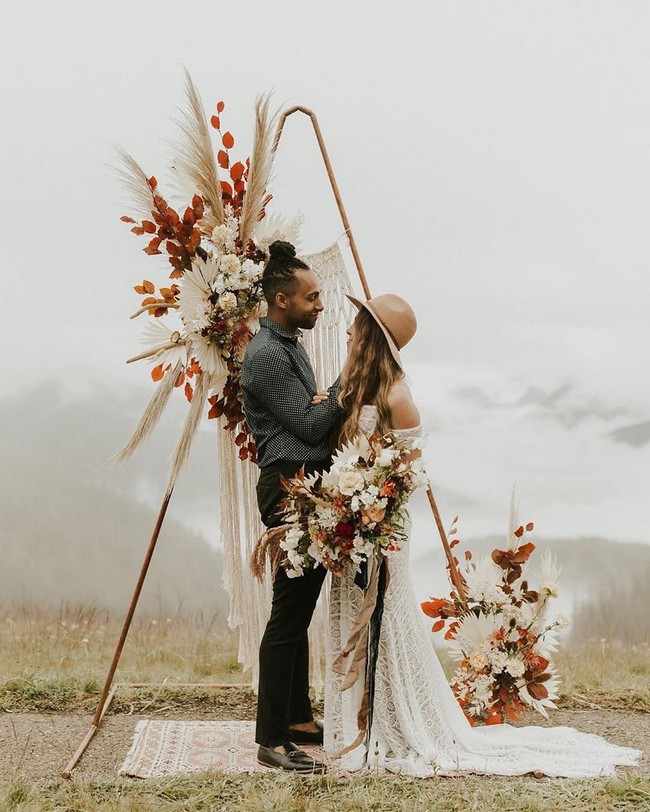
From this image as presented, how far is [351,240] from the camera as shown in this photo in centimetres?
466

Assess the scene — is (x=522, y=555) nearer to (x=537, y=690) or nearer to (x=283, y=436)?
(x=537, y=690)

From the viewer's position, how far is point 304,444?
400 centimetres

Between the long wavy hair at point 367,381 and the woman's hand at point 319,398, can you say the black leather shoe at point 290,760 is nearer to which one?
the long wavy hair at point 367,381

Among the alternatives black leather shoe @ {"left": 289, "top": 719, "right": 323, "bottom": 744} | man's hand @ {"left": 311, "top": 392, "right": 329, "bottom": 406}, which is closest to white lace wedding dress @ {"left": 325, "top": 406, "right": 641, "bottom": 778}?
black leather shoe @ {"left": 289, "top": 719, "right": 323, "bottom": 744}

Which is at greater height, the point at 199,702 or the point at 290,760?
the point at 199,702

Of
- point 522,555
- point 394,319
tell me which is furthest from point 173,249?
point 522,555

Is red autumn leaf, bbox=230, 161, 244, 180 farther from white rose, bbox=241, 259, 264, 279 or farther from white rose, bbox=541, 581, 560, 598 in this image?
white rose, bbox=541, 581, 560, 598

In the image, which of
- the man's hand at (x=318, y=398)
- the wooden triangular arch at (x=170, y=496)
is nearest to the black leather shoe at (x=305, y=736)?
the wooden triangular arch at (x=170, y=496)

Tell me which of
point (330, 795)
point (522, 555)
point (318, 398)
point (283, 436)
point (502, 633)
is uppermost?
point (318, 398)

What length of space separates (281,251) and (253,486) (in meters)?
1.15

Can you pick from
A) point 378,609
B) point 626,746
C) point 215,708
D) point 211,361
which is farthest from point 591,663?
point 211,361

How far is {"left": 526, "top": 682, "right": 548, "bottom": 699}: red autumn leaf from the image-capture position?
4.67 metres

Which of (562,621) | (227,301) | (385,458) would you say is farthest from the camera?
(562,621)

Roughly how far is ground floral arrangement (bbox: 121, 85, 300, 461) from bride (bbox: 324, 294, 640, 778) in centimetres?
67
